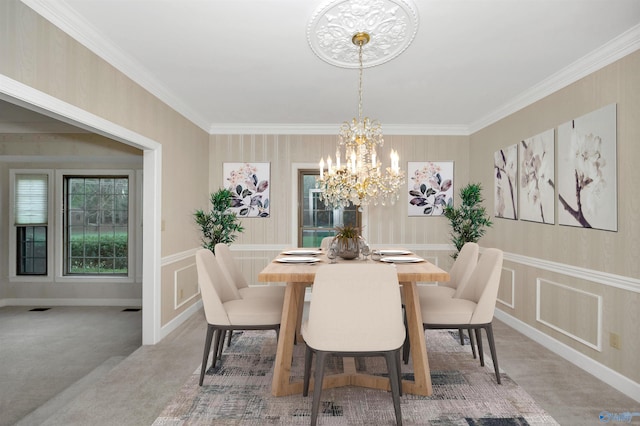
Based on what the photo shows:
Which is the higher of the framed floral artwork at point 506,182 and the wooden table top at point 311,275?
the framed floral artwork at point 506,182

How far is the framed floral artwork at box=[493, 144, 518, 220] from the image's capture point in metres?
4.09

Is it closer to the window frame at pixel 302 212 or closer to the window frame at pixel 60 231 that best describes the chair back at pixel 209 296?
the window frame at pixel 302 212

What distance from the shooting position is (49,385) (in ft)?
9.21

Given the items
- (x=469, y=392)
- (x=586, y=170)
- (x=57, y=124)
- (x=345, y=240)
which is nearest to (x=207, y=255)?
(x=345, y=240)

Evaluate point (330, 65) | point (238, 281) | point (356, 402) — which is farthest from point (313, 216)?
point (356, 402)

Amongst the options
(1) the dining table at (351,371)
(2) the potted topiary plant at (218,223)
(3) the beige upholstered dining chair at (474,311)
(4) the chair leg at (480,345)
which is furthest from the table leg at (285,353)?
(2) the potted topiary plant at (218,223)

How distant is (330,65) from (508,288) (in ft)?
10.4

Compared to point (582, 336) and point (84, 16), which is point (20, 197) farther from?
A: point (582, 336)

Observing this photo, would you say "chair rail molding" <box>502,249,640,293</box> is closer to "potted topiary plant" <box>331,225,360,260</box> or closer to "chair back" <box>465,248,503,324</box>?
"chair back" <box>465,248,503,324</box>

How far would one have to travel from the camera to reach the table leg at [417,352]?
251cm

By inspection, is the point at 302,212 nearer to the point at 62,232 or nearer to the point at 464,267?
the point at 464,267

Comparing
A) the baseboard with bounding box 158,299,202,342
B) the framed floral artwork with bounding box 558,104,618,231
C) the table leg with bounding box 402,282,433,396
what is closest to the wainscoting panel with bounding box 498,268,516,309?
the framed floral artwork with bounding box 558,104,618,231

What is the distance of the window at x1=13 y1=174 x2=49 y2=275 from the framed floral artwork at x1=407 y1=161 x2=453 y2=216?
5.28 meters

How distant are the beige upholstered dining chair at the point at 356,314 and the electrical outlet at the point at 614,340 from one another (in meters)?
1.81
